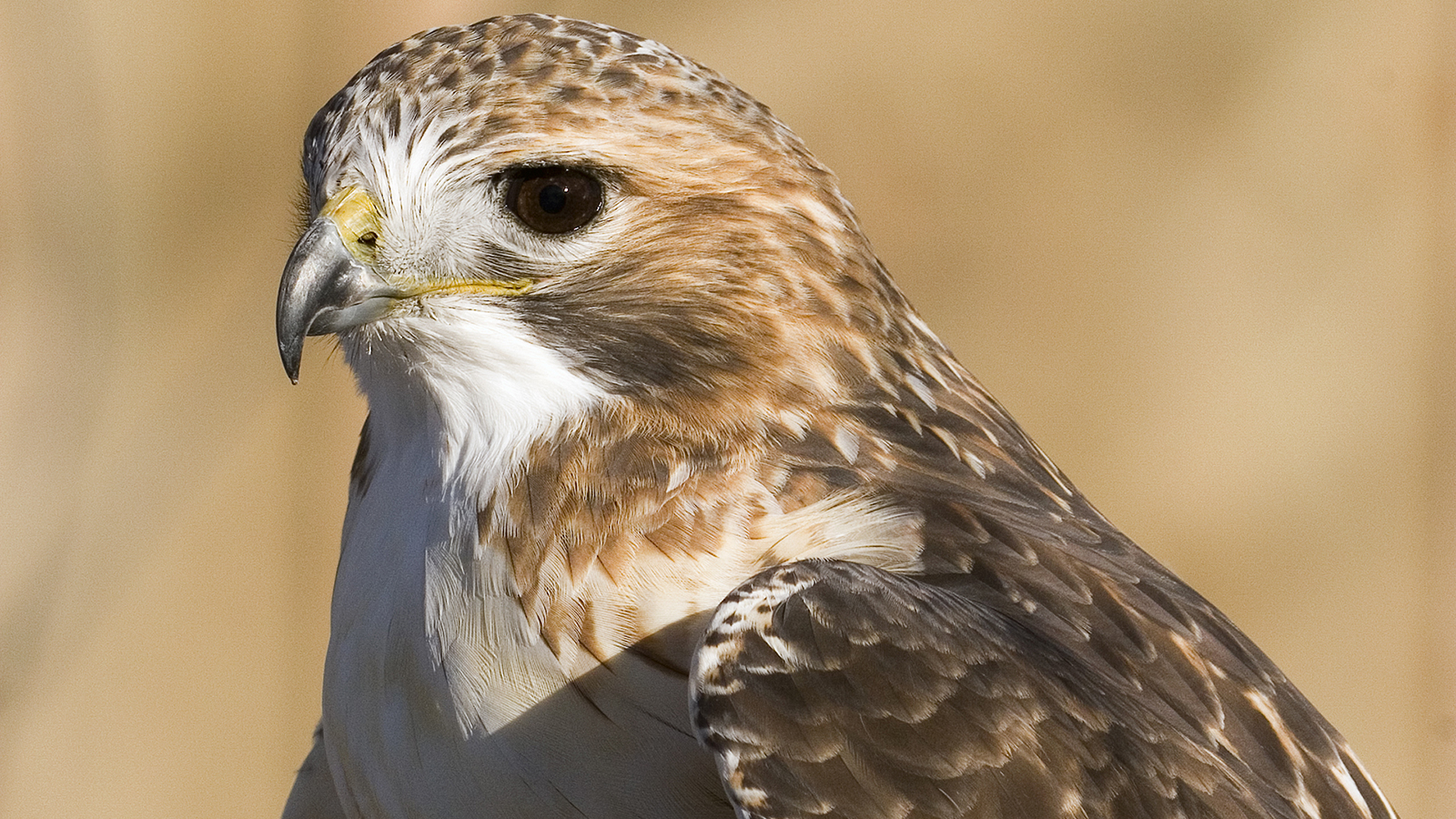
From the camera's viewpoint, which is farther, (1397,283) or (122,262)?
(1397,283)

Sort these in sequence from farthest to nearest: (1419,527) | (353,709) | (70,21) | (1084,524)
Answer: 1. (1419,527)
2. (70,21)
3. (1084,524)
4. (353,709)

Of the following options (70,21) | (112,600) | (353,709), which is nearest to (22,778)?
(112,600)

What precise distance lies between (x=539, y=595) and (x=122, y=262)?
10.3ft

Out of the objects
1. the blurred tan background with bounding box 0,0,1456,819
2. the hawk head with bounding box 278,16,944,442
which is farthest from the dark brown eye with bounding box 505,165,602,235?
the blurred tan background with bounding box 0,0,1456,819

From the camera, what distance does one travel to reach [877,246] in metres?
4.73

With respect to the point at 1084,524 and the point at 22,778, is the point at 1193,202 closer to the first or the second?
the point at 1084,524

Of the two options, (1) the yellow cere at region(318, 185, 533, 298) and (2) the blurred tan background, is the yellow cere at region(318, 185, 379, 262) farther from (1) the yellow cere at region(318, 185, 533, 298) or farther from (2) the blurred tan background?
(2) the blurred tan background

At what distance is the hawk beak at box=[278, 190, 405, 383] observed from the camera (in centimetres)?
214

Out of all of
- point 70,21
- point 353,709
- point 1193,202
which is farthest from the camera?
point 1193,202

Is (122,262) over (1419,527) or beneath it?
beneath

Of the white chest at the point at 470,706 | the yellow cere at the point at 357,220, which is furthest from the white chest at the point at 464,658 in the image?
the yellow cere at the point at 357,220

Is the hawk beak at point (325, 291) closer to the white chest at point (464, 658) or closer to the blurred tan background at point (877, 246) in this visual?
the white chest at point (464, 658)

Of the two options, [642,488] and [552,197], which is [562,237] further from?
[642,488]

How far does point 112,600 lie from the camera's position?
15.4 feet
